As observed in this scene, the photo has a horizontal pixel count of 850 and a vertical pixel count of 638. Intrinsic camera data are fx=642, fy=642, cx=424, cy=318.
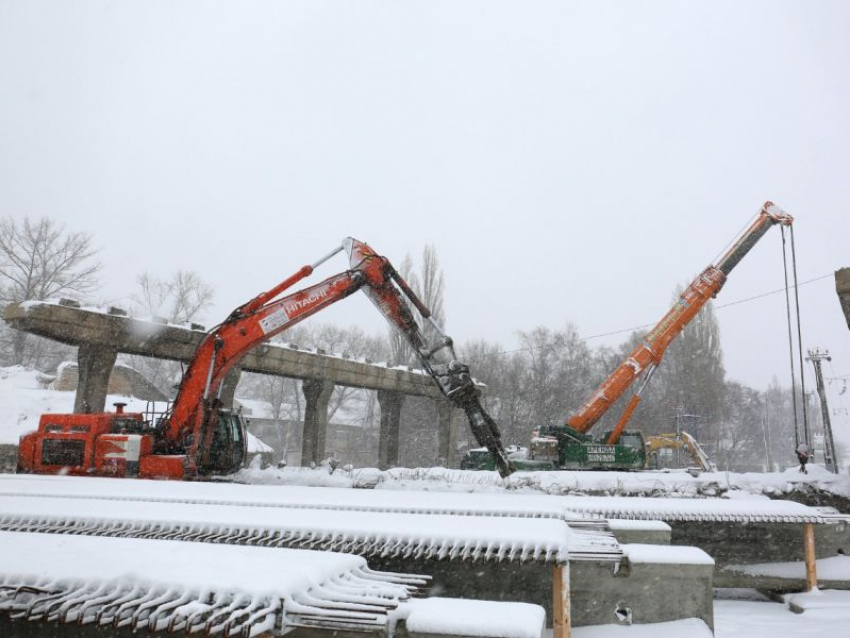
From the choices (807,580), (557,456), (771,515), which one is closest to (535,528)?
(771,515)

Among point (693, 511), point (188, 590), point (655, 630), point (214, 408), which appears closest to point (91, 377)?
point (214, 408)

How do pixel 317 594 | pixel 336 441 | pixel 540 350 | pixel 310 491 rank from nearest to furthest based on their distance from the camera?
pixel 317 594
pixel 310 491
pixel 540 350
pixel 336 441

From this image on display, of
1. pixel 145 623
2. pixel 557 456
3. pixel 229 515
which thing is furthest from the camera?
pixel 557 456

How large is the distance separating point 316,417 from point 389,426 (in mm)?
3196

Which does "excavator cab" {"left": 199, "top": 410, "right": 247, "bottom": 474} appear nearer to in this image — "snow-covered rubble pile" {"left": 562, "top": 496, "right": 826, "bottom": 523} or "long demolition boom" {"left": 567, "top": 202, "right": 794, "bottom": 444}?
"snow-covered rubble pile" {"left": 562, "top": 496, "right": 826, "bottom": 523}

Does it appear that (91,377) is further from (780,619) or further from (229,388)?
(780,619)

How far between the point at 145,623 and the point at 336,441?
53.3 metres

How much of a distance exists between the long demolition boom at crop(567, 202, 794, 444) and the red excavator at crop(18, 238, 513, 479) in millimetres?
5514

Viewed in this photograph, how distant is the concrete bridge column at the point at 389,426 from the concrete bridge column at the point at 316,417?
2691mm

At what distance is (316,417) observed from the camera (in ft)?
65.3

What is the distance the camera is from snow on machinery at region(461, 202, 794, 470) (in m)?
16.1

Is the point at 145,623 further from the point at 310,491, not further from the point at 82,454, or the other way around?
the point at 82,454

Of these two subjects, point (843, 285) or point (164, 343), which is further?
point (164, 343)

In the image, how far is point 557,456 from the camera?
16.4 metres
